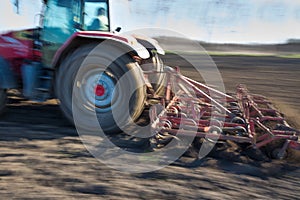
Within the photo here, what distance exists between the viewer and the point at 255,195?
2814 mm

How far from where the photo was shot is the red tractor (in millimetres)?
4090

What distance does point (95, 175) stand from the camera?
2980 millimetres

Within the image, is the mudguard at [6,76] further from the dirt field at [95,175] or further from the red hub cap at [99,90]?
the red hub cap at [99,90]

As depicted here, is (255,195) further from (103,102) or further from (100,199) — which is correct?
(103,102)

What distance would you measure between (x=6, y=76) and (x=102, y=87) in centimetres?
133

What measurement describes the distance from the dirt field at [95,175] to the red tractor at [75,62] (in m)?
0.48

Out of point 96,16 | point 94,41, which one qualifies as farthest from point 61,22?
point 94,41

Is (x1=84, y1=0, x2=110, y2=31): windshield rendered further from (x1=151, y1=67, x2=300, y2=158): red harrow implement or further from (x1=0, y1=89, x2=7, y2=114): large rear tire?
(x1=0, y1=89, x2=7, y2=114): large rear tire

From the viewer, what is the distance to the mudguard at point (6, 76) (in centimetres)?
439

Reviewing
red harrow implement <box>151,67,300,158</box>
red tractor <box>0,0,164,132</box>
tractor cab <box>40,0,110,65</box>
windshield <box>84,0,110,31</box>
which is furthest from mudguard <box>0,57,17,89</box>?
red harrow implement <box>151,67,300,158</box>

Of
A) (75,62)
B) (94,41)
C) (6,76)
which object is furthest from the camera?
(6,76)

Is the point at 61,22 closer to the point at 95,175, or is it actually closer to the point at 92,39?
the point at 92,39

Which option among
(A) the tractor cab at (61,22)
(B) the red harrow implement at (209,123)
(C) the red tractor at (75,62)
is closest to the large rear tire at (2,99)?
(C) the red tractor at (75,62)

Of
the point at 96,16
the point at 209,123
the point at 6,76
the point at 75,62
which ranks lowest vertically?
the point at 209,123
